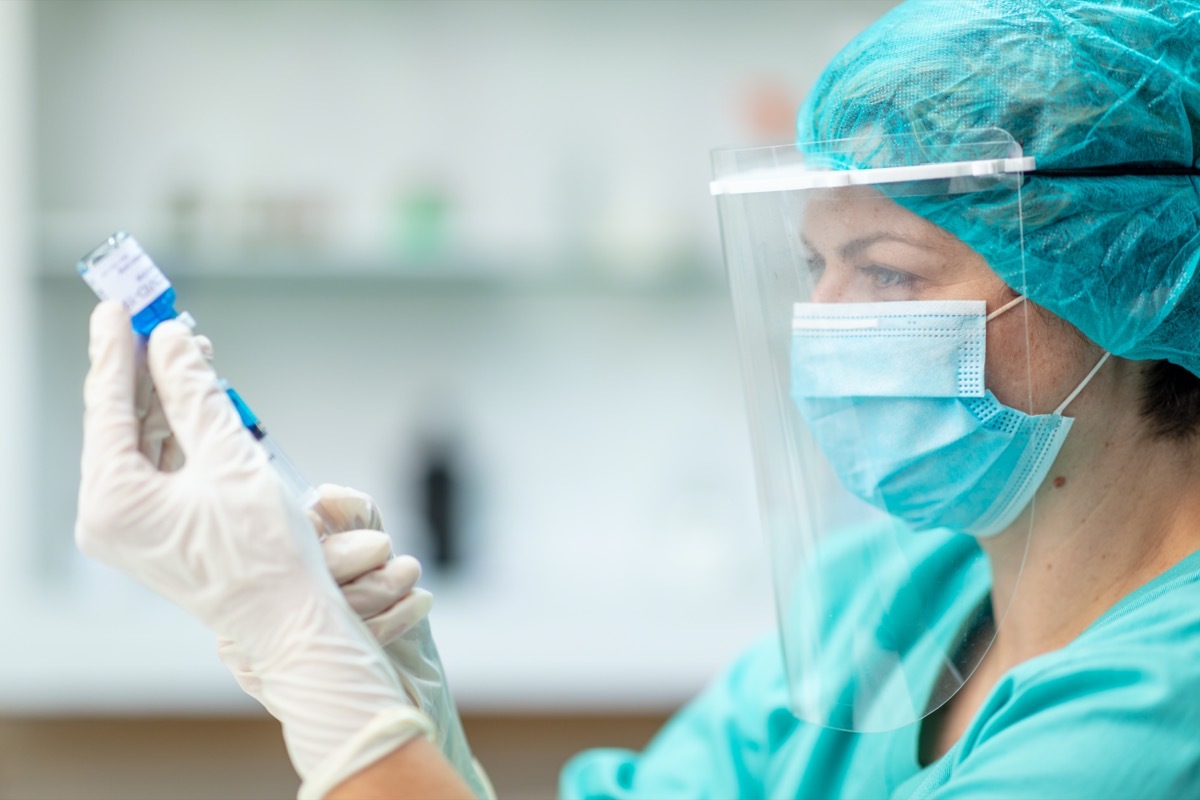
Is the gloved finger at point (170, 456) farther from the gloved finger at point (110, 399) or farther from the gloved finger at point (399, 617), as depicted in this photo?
the gloved finger at point (399, 617)

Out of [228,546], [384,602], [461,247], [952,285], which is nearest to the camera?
[228,546]

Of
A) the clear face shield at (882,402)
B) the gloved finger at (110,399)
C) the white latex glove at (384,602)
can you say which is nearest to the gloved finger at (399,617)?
the white latex glove at (384,602)

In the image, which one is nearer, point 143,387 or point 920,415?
point 143,387

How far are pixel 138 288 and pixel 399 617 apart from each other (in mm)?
302

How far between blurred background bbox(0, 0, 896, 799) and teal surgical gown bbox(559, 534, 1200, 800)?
1.13m

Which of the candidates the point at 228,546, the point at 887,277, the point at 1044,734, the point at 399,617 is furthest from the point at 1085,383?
the point at 228,546

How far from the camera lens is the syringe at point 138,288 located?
2.51 feet

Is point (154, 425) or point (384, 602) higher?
point (154, 425)

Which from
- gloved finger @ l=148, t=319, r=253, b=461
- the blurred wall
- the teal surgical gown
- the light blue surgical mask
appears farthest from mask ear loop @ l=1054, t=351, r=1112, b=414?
the blurred wall

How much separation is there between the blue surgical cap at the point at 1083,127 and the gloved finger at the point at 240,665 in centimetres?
66

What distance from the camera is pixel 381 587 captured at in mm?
833

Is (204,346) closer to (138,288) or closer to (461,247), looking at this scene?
(138,288)

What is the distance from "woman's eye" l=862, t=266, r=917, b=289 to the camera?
0.97 m

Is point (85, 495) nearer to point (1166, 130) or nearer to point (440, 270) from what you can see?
point (1166, 130)
